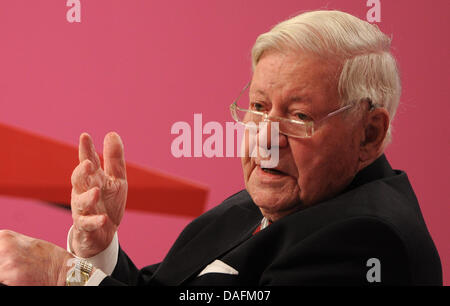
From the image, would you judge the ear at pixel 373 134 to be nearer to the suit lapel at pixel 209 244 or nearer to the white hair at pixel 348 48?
the white hair at pixel 348 48

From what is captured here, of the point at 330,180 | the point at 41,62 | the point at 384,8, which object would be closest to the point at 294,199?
the point at 330,180

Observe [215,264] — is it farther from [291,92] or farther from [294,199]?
[291,92]

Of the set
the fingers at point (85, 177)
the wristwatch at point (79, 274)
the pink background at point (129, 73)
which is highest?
the pink background at point (129, 73)

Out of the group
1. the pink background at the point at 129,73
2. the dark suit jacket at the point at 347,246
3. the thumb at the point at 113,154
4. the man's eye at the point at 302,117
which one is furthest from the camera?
the pink background at the point at 129,73

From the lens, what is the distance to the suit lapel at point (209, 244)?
5.18ft

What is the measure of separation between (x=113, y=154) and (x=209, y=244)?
1.18 ft

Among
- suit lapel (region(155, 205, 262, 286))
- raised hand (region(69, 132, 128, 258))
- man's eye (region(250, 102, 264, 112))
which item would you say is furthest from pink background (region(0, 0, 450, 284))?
man's eye (region(250, 102, 264, 112))

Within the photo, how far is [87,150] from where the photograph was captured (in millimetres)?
1508

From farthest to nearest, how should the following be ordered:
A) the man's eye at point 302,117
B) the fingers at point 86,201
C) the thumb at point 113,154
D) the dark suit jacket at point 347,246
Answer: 1. the thumb at point 113,154
2. the fingers at point 86,201
3. the man's eye at point 302,117
4. the dark suit jacket at point 347,246

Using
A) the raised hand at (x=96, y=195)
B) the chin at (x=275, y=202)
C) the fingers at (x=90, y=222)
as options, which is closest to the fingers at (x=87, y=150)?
the raised hand at (x=96, y=195)

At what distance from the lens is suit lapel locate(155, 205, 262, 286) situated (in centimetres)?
158

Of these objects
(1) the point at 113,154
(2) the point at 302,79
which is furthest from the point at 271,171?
(1) the point at 113,154

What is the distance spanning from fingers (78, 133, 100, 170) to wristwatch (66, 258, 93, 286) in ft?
0.85

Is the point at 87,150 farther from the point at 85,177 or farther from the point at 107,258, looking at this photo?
the point at 107,258
